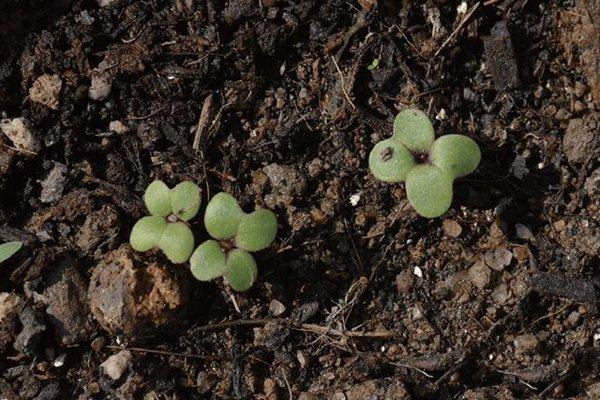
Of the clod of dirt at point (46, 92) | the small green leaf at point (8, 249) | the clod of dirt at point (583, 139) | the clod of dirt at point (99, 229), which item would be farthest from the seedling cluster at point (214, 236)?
the clod of dirt at point (583, 139)

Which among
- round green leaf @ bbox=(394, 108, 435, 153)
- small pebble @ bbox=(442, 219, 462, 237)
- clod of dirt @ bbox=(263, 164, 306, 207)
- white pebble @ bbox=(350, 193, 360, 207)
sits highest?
round green leaf @ bbox=(394, 108, 435, 153)

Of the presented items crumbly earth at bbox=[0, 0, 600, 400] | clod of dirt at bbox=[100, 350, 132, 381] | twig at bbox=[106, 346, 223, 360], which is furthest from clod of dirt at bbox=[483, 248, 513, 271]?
clod of dirt at bbox=[100, 350, 132, 381]

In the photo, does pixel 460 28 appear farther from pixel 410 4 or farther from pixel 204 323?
pixel 204 323

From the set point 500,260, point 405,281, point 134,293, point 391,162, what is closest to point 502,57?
point 391,162

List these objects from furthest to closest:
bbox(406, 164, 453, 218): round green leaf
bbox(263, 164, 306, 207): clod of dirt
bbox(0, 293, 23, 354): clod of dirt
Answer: bbox(263, 164, 306, 207): clod of dirt < bbox(0, 293, 23, 354): clod of dirt < bbox(406, 164, 453, 218): round green leaf

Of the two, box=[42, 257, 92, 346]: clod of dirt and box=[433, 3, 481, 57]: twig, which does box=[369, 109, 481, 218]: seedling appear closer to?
box=[433, 3, 481, 57]: twig
